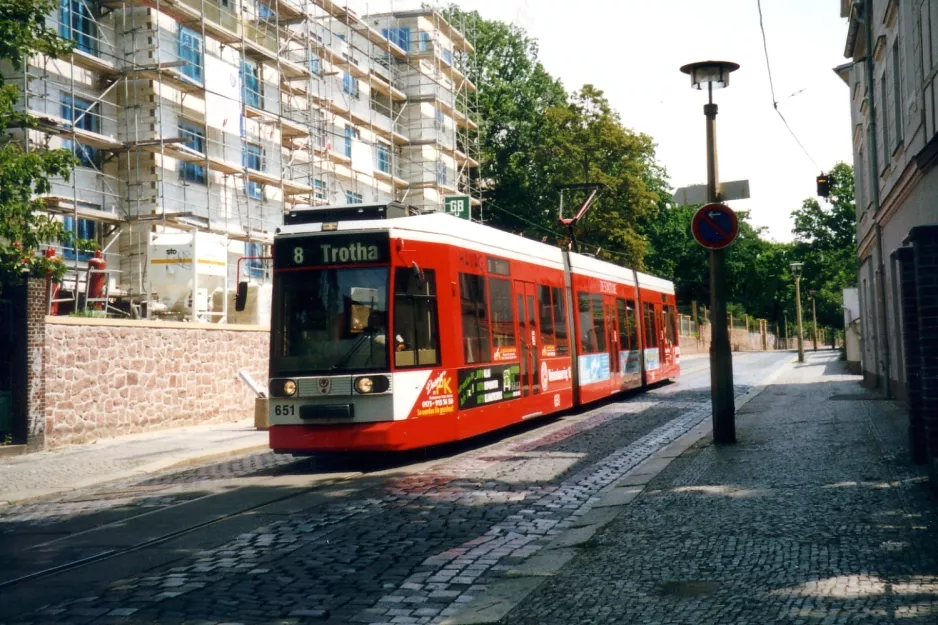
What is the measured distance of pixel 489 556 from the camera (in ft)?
24.1

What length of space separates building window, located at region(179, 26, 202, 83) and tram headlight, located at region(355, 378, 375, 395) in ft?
85.7

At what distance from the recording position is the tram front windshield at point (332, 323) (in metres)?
12.5

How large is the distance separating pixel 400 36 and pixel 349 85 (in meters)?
9.75

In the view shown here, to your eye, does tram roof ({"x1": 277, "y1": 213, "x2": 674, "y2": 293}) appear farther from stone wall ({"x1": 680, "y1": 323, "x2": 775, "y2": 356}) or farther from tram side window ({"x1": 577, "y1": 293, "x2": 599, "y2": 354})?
stone wall ({"x1": 680, "y1": 323, "x2": 775, "y2": 356})

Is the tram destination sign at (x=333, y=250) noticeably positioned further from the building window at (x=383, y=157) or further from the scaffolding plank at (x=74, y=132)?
the building window at (x=383, y=157)

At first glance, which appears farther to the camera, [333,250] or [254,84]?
[254,84]

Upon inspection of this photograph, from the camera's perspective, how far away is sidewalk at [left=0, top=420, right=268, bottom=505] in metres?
13.0

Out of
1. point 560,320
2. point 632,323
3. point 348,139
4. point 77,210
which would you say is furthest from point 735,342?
point 560,320

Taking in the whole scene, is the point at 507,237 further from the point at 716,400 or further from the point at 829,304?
the point at 829,304

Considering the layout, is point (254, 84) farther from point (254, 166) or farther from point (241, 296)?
point (241, 296)

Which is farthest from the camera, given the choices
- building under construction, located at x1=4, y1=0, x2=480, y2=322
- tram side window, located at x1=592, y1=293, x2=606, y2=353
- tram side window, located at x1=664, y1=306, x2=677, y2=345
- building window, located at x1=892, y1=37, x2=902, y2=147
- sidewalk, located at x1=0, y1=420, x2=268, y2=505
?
tram side window, located at x1=664, y1=306, x2=677, y2=345

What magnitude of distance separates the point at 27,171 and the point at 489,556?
1228cm

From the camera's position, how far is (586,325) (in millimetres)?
20641

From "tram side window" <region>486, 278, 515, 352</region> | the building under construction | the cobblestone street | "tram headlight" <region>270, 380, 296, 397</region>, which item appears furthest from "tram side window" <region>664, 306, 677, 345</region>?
"tram headlight" <region>270, 380, 296, 397</region>
